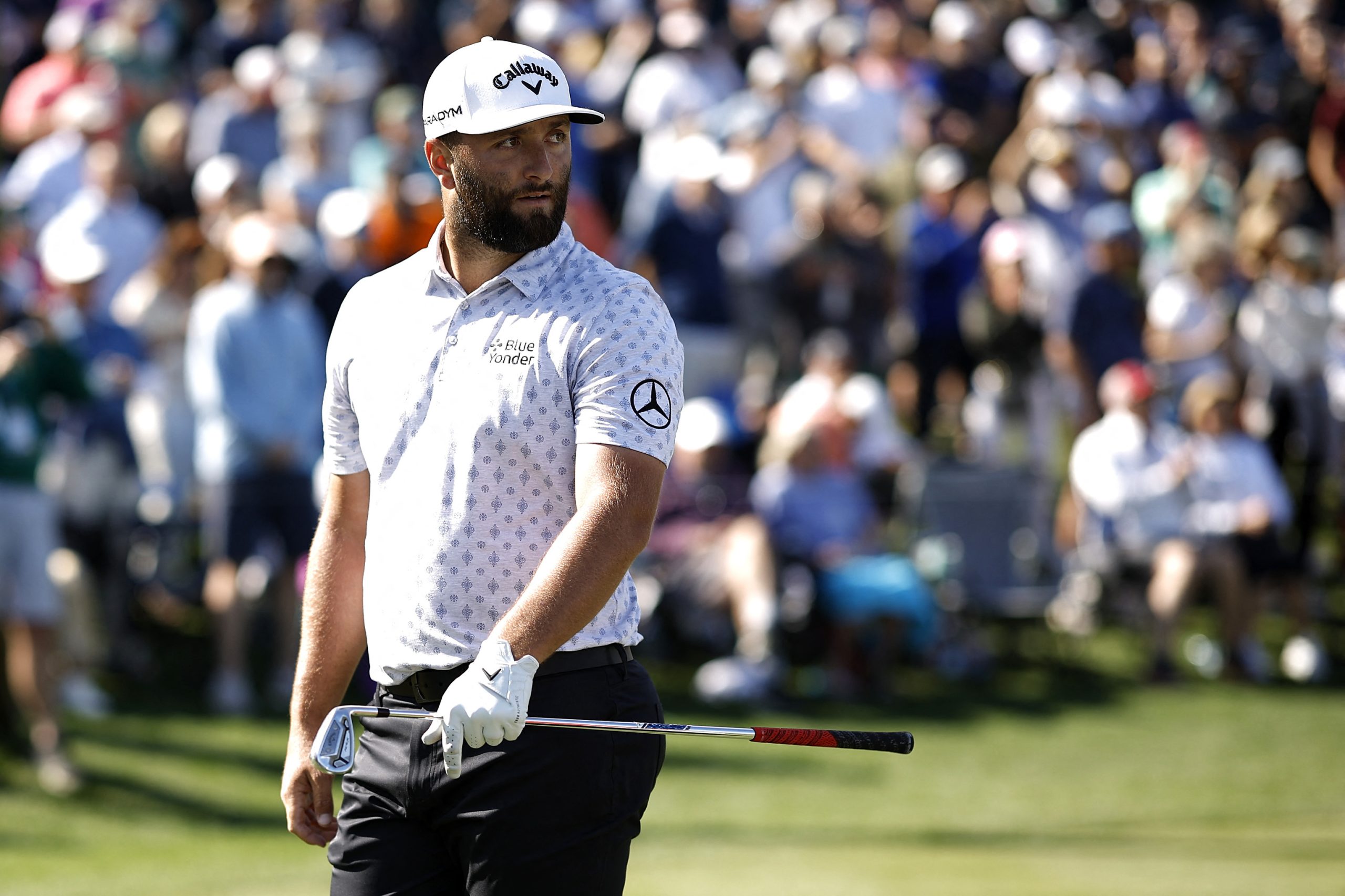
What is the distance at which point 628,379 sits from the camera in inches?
131

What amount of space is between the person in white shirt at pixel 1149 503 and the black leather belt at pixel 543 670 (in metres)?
8.36

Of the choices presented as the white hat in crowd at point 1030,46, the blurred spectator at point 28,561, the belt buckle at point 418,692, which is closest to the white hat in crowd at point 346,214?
the blurred spectator at point 28,561

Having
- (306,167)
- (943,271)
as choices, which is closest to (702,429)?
(943,271)

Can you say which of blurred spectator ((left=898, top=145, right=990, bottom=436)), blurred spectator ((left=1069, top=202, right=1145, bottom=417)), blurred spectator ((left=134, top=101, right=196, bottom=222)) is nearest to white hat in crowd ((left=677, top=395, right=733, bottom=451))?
blurred spectator ((left=898, top=145, right=990, bottom=436))

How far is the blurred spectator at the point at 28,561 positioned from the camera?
28.5ft

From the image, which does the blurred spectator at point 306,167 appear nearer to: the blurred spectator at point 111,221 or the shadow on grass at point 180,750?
the blurred spectator at point 111,221

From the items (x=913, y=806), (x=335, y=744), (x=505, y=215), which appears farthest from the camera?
(x=913, y=806)

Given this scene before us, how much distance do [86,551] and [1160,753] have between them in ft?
19.6

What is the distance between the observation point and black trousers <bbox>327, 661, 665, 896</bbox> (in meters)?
3.32

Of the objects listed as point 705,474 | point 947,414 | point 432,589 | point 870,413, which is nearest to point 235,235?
point 705,474

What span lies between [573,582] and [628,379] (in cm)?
39

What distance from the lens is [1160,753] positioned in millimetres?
9953

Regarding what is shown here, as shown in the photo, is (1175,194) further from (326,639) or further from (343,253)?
(326,639)

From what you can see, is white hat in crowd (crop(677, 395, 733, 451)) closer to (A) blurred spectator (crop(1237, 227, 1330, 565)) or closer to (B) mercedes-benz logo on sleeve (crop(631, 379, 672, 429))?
(A) blurred spectator (crop(1237, 227, 1330, 565))
